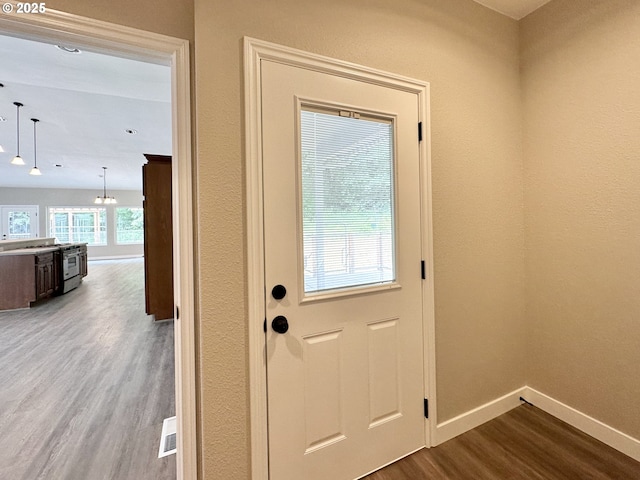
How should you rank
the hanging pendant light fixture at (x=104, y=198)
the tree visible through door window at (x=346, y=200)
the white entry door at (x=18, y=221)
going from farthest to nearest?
the white entry door at (x=18, y=221), the hanging pendant light fixture at (x=104, y=198), the tree visible through door window at (x=346, y=200)

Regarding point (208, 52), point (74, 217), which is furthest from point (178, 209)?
A: point (74, 217)

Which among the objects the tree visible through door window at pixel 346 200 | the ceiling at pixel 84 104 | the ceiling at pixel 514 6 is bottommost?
the tree visible through door window at pixel 346 200

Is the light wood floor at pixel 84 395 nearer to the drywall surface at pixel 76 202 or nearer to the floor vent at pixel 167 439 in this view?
the floor vent at pixel 167 439

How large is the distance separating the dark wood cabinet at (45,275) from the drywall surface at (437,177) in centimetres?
573

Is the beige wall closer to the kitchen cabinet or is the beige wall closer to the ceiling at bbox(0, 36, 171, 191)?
the ceiling at bbox(0, 36, 171, 191)

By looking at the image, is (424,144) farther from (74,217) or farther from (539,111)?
(74,217)

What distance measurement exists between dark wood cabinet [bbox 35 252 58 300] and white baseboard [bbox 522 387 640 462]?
704cm

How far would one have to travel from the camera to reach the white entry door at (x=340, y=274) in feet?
4.38

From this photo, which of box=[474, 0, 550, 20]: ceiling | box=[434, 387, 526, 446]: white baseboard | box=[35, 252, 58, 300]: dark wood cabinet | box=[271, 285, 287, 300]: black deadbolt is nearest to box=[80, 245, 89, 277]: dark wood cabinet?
box=[35, 252, 58, 300]: dark wood cabinet

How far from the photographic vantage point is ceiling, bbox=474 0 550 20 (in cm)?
188

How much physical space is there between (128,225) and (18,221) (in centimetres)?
339

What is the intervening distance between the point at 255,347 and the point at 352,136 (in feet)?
3.79

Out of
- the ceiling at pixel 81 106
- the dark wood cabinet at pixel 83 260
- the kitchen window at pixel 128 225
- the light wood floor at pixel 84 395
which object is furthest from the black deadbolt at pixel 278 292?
the kitchen window at pixel 128 225

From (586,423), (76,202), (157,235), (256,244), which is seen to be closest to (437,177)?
(256,244)
